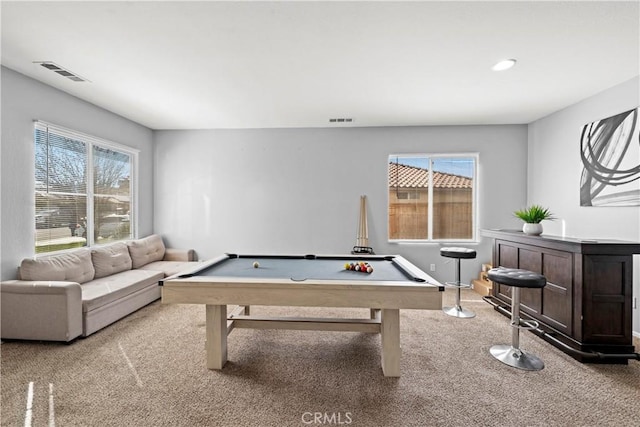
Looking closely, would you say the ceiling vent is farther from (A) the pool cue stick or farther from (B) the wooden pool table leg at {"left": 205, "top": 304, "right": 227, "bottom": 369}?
(A) the pool cue stick

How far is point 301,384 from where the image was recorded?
2.03 metres

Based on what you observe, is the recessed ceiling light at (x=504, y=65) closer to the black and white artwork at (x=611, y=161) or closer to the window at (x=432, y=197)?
the black and white artwork at (x=611, y=161)

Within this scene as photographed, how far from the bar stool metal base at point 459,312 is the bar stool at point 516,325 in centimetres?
76

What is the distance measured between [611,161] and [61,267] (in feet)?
19.6

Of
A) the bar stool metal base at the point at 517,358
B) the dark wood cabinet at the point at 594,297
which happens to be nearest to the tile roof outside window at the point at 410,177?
the dark wood cabinet at the point at 594,297

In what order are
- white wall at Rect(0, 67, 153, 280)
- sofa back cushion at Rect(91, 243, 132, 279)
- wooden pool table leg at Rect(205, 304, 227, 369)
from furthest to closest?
sofa back cushion at Rect(91, 243, 132, 279) < white wall at Rect(0, 67, 153, 280) < wooden pool table leg at Rect(205, 304, 227, 369)

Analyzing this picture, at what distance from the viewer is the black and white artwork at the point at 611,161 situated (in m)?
2.83

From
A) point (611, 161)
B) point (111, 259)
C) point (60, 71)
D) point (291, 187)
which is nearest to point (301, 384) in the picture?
point (111, 259)

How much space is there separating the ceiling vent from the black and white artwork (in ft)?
18.4

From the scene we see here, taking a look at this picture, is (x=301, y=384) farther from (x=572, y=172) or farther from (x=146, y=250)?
(x=572, y=172)

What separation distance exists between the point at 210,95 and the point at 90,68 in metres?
1.10

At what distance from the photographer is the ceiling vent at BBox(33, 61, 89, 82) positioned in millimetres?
2600

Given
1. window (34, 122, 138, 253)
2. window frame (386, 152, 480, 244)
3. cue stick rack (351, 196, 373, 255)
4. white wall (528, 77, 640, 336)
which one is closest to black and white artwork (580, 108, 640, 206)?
white wall (528, 77, 640, 336)

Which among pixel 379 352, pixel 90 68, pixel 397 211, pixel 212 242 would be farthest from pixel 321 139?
pixel 379 352
